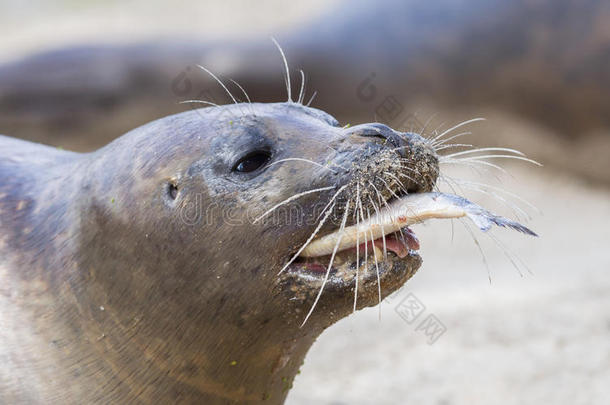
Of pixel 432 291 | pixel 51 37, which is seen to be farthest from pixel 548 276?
pixel 51 37

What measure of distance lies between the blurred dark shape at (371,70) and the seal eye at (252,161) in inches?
261

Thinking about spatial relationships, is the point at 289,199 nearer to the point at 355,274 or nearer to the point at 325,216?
the point at 325,216

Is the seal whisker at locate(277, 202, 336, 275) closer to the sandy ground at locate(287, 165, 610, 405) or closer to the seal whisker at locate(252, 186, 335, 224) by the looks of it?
the seal whisker at locate(252, 186, 335, 224)

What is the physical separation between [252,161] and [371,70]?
7.78 metres

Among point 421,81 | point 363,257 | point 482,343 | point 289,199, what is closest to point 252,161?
point 289,199

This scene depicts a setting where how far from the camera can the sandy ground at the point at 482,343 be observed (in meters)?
4.19

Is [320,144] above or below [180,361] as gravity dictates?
above

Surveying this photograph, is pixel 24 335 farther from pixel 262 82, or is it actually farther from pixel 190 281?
pixel 262 82

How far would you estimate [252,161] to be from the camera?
223cm

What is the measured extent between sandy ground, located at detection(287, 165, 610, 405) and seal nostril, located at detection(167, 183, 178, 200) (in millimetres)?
1883

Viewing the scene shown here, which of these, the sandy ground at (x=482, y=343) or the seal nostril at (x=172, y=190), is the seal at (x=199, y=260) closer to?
the seal nostril at (x=172, y=190)

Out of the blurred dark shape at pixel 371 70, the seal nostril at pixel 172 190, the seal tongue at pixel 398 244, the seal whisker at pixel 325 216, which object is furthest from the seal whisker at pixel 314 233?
the blurred dark shape at pixel 371 70

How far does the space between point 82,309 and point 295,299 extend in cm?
67

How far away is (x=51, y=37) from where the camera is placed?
36.6 feet
